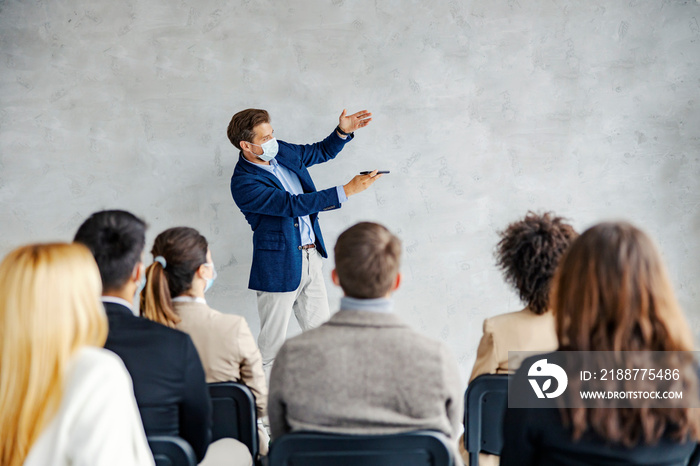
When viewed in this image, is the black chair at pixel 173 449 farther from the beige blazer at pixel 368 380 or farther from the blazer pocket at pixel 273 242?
the blazer pocket at pixel 273 242

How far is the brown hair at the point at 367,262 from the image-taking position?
4.72ft

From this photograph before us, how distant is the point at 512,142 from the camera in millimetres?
3461

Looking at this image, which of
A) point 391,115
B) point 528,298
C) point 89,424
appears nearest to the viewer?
point 89,424

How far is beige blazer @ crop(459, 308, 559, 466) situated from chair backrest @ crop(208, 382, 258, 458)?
0.66 meters

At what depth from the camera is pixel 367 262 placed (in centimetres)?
144

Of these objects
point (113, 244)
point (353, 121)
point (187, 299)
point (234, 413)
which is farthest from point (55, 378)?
point (353, 121)

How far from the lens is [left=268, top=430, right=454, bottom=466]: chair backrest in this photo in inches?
49.3

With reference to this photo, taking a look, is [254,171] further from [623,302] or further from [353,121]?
[623,302]

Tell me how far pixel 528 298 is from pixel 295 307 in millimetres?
1679

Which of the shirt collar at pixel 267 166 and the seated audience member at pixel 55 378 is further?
the shirt collar at pixel 267 166

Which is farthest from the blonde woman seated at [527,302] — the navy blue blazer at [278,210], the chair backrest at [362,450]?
the navy blue blazer at [278,210]

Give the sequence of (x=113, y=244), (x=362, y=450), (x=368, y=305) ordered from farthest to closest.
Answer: (x=113, y=244) < (x=368, y=305) < (x=362, y=450)

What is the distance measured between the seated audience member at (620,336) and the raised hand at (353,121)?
7.23 ft

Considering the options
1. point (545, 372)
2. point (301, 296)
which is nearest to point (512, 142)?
point (301, 296)
